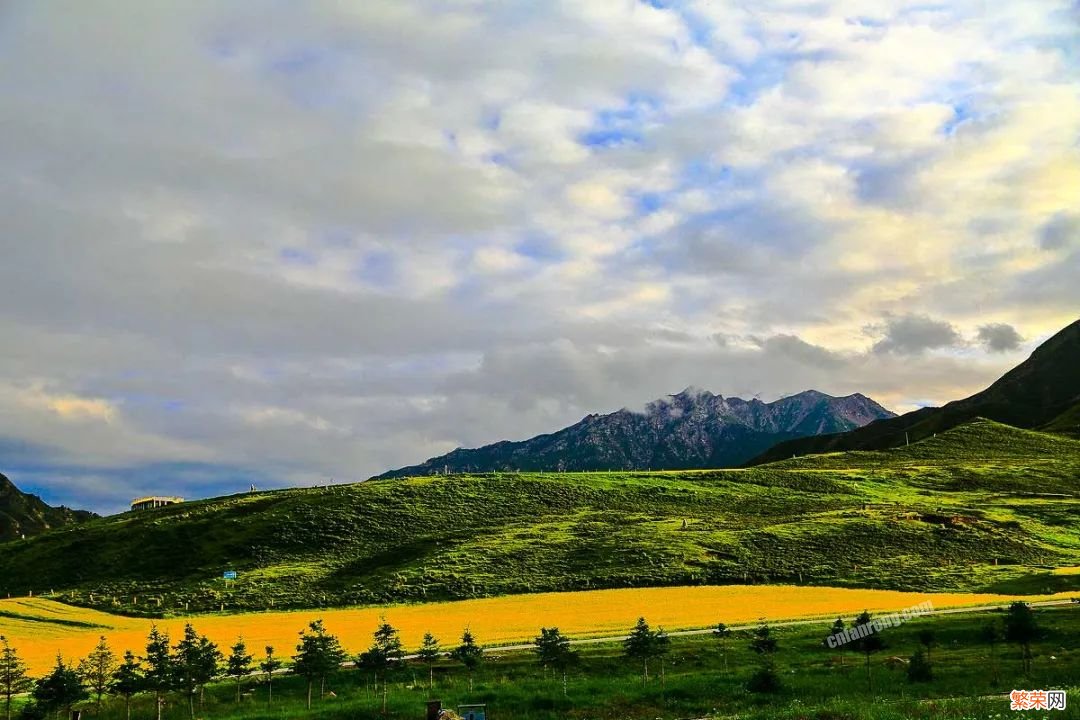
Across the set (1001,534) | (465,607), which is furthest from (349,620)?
(1001,534)

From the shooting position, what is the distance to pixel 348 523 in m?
125

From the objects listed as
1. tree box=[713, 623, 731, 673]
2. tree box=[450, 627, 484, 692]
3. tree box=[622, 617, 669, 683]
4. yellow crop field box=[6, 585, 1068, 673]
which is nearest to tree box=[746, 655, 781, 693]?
tree box=[622, 617, 669, 683]

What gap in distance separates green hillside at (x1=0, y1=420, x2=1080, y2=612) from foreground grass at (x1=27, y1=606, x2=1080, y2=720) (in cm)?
3932

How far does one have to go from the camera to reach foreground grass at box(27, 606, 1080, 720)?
30.0 meters

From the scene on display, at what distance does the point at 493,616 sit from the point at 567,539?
1690 inches

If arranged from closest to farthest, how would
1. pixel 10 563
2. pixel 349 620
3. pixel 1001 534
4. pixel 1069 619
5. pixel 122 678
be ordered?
pixel 122 678, pixel 1069 619, pixel 349 620, pixel 1001 534, pixel 10 563

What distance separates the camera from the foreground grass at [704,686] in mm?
30016

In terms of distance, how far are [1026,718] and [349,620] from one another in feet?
190

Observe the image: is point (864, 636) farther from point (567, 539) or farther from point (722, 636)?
point (567, 539)

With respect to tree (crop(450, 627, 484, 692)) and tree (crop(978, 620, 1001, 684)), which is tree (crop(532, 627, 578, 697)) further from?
tree (crop(978, 620, 1001, 684))

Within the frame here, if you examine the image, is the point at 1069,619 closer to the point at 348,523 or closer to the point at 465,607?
the point at 465,607

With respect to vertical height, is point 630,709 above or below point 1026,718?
below

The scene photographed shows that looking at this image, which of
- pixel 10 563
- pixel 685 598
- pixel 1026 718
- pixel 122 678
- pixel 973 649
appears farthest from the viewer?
pixel 10 563

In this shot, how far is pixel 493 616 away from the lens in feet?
213
